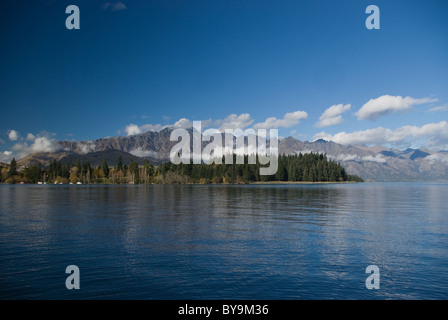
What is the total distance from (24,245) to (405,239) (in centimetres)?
4206

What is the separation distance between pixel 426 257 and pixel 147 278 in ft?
81.3

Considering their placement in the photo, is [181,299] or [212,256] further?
[212,256]

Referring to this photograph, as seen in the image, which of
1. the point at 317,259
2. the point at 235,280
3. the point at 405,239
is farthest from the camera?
the point at 405,239

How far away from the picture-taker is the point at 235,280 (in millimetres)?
22656
